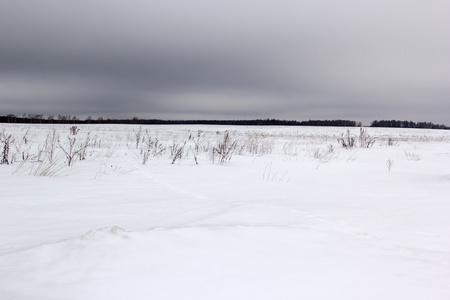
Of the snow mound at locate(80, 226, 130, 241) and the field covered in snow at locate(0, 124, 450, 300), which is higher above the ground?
the snow mound at locate(80, 226, 130, 241)

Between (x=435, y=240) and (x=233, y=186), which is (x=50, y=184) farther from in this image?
(x=435, y=240)

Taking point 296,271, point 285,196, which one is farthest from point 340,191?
point 296,271

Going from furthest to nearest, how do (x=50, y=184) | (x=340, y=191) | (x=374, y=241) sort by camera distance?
(x=340, y=191)
(x=50, y=184)
(x=374, y=241)

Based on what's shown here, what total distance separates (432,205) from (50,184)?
4349 millimetres

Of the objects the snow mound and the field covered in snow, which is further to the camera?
the snow mound

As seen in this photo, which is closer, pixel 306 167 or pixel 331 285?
pixel 331 285

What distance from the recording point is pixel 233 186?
418cm

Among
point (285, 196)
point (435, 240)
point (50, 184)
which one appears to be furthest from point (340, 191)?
point (50, 184)

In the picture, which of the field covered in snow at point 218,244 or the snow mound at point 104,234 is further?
the snow mound at point 104,234

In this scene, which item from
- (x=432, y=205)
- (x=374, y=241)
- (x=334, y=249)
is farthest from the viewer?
(x=432, y=205)

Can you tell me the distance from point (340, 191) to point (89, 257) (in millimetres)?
3395

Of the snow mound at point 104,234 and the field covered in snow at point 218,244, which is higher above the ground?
the snow mound at point 104,234

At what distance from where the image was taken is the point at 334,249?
1.61 meters

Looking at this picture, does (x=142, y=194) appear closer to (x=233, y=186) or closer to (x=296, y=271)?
(x=233, y=186)
